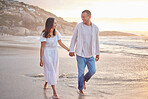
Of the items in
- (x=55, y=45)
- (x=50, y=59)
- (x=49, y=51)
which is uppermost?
(x=55, y=45)

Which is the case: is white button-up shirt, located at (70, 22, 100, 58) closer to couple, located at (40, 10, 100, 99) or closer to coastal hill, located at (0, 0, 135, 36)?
couple, located at (40, 10, 100, 99)

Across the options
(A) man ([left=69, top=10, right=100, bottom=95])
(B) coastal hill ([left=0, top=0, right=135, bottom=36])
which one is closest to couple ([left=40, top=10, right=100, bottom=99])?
(A) man ([left=69, top=10, right=100, bottom=95])

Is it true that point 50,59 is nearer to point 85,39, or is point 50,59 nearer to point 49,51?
point 49,51

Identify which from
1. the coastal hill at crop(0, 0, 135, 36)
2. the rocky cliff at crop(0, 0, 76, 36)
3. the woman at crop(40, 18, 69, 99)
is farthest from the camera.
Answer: the rocky cliff at crop(0, 0, 76, 36)

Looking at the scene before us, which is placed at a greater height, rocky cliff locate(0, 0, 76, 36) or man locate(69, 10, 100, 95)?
rocky cliff locate(0, 0, 76, 36)

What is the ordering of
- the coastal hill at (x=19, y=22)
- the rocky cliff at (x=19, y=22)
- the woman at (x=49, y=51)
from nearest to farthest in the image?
the woman at (x=49, y=51) < the coastal hill at (x=19, y=22) < the rocky cliff at (x=19, y=22)

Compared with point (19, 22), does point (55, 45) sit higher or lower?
lower

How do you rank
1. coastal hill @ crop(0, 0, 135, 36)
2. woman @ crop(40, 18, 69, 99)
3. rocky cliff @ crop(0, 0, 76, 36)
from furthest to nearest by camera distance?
rocky cliff @ crop(0, 0, 76, 36) → coastal hill @ crop(0, 0, 135, 36) → woman @ crop(40, 18, 69, 99)

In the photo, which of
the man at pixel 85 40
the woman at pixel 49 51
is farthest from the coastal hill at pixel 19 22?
the man at pixel 85 40

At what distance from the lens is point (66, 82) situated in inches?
201

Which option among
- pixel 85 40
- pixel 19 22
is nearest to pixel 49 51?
pixel 85 40

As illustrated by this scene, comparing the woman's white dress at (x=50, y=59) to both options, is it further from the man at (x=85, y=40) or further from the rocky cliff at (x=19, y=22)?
the rocky cliff at (x=19, y=22)

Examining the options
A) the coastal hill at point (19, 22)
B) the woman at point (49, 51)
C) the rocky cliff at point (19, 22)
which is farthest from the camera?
the rocky cliff at point (19, 22)

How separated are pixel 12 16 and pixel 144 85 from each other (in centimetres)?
9649
